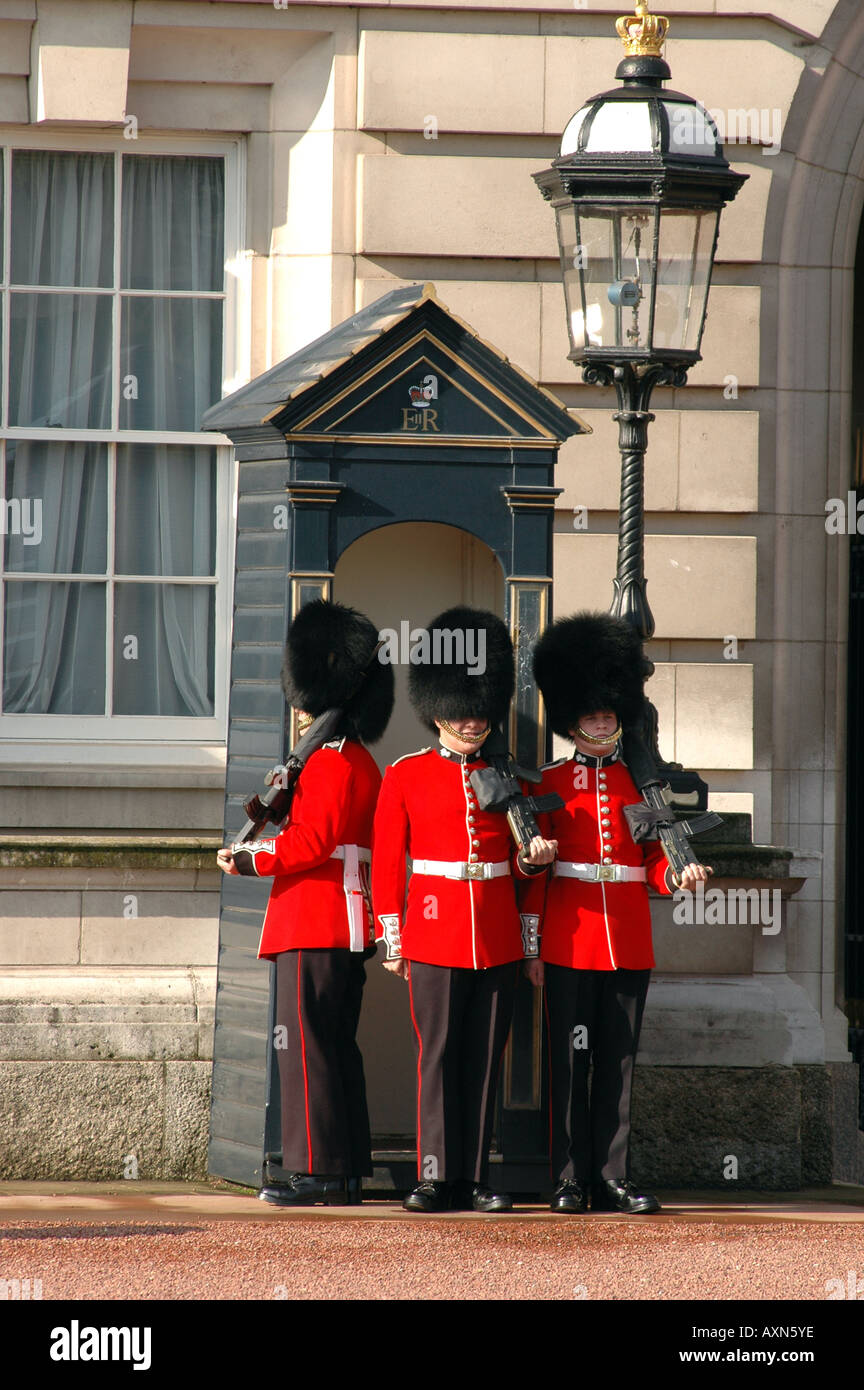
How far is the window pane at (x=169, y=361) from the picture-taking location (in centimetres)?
652

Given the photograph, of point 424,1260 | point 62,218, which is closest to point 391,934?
point 424,1260

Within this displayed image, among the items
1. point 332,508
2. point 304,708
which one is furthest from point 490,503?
point 304,708

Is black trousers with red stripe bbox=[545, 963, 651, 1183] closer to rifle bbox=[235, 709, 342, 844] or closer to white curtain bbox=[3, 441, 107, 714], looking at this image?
rifle bbox=[235, 709, 342, 844]

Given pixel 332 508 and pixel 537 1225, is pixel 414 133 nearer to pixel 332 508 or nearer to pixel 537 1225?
pixel 332 508

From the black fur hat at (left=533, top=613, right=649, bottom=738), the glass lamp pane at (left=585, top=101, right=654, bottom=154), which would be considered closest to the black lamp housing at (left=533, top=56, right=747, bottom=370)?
the glass lamp pane at (left=585, top=101, right=654, bottom=154)

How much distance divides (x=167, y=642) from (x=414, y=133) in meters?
1.85

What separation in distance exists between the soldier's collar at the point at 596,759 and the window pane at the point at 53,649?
1990mm

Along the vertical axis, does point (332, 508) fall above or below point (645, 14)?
below

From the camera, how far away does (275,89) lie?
21.4 ft

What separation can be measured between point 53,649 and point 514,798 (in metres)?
2.16

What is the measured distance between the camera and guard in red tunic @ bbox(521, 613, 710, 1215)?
5.04 meters

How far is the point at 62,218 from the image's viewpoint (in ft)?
21.3

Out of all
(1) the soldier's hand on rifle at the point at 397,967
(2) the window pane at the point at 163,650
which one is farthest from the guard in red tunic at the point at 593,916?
(2) the window pane at the point at 163,650

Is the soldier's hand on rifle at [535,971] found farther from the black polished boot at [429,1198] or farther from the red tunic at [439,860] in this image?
the black polished boot at [429,1198]
